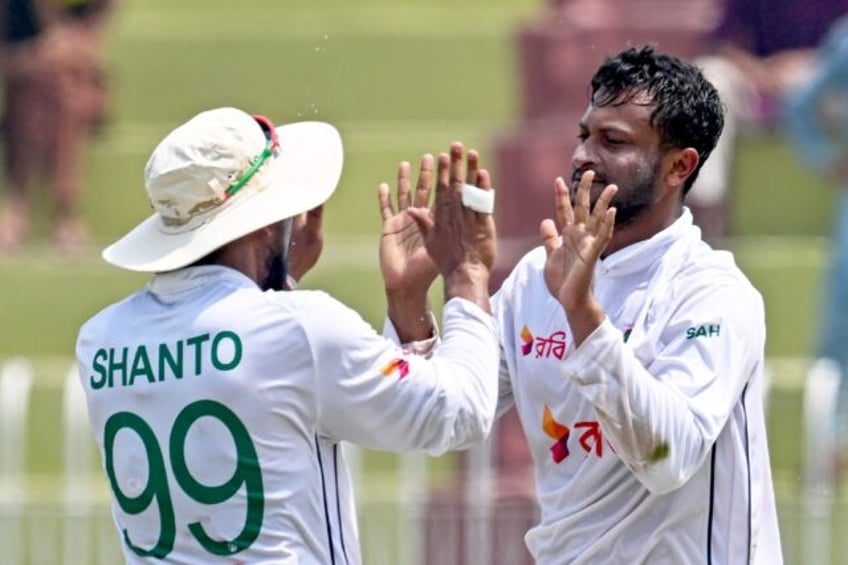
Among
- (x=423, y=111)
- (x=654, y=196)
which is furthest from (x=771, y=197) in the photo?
(x=654, y=196)

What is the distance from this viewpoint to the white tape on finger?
4.59 meters

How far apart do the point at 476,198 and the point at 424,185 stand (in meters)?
0.18

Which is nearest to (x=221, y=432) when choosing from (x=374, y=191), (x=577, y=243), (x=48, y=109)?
(x=577, y=243)

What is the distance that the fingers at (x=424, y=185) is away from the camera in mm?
4711

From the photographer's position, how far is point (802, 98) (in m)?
10.9

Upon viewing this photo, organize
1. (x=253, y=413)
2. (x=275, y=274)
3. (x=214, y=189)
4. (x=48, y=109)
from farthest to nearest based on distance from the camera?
(x=48, y=109) < (x=275, y=274) < (x=214, y=189) < (x=253, y=413)

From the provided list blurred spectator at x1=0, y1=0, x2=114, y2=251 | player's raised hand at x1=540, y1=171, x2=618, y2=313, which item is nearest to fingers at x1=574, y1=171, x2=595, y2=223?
player's raised hand at x1=540, y1=171, x2=618, y2=313

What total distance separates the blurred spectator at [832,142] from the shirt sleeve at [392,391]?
18.4 feet

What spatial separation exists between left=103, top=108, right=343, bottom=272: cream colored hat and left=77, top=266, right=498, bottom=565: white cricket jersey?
0.25 ft

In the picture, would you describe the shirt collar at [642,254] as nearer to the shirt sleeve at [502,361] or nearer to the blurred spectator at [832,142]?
the shirt sleeve at [502,361]

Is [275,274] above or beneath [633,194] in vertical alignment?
beneath

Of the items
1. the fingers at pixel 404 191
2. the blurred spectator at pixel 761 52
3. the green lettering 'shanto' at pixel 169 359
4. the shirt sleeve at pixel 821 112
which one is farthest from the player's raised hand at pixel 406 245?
the blurred spectator at pixel 761 52

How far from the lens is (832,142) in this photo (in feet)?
35.6

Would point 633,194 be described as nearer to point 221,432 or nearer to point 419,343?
point 419,343
